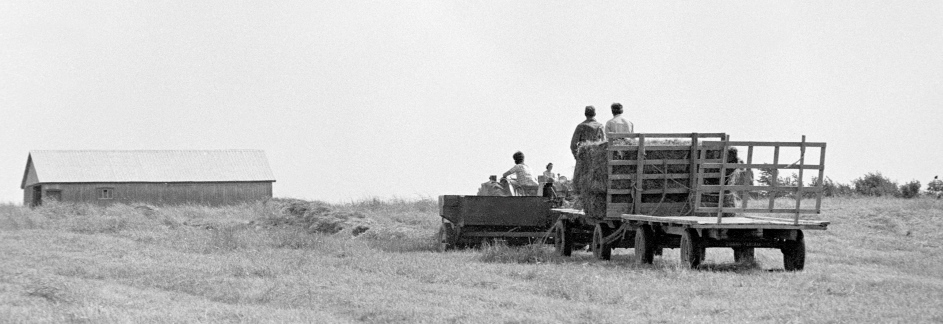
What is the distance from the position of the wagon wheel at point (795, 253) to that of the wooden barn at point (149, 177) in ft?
158

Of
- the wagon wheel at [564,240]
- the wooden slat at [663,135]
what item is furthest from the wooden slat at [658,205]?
the wagon wheel at [564,240]

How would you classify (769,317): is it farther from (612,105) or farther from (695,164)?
(612,105)

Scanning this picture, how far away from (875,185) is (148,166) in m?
39.1

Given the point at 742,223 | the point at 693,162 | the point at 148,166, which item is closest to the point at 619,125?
the point at 693,162

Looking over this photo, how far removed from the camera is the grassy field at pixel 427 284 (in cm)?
1034

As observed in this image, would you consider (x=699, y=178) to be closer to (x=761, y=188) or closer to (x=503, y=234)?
(x=761, y=188)

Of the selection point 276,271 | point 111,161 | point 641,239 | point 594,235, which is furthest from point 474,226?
point 111,161

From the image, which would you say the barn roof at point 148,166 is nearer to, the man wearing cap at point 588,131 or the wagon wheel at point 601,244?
the man wearing cap at point 588,131

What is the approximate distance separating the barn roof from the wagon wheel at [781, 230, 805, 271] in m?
51.4

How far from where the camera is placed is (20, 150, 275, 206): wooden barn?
60719mm

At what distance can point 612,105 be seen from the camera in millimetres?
18531

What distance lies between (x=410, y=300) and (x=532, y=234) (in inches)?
356

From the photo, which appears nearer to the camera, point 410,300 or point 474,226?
point 410,300

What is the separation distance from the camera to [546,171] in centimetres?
2488
